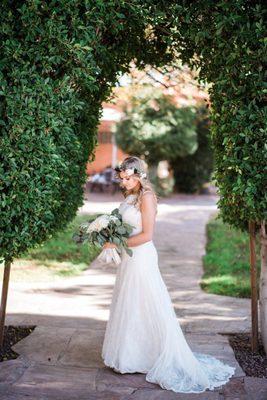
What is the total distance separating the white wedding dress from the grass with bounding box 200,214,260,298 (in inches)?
84.6

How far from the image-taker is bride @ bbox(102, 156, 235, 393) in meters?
5.28

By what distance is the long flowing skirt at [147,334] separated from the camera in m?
5.25

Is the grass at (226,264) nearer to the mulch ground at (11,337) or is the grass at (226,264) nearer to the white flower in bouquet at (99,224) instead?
the white flower in bouquet at (99,224)

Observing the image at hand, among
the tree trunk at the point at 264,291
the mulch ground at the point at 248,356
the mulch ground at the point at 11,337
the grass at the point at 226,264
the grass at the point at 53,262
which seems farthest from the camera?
the grass at the point at 53,262

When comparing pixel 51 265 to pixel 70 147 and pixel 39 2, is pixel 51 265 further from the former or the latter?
pixel 39 2

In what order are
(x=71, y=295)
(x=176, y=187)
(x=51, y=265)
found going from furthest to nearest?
(x=176, y=187) → (x=51, y=265) → (x=71, y=295)

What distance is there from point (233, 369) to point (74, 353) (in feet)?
5.52

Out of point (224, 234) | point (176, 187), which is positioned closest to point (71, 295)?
point (224, 234)

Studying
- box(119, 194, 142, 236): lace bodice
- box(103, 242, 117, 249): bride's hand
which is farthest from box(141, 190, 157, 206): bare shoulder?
box(103, 242, 117, 249): bride's hand

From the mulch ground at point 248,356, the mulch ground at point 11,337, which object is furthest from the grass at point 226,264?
the mulch ground at point 11,337

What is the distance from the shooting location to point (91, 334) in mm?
6727

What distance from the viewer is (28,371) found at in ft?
17.6

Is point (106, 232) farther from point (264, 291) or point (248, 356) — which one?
point (248, 356)

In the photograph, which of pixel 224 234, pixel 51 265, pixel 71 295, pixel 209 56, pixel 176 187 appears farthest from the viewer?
pixel 176 187
